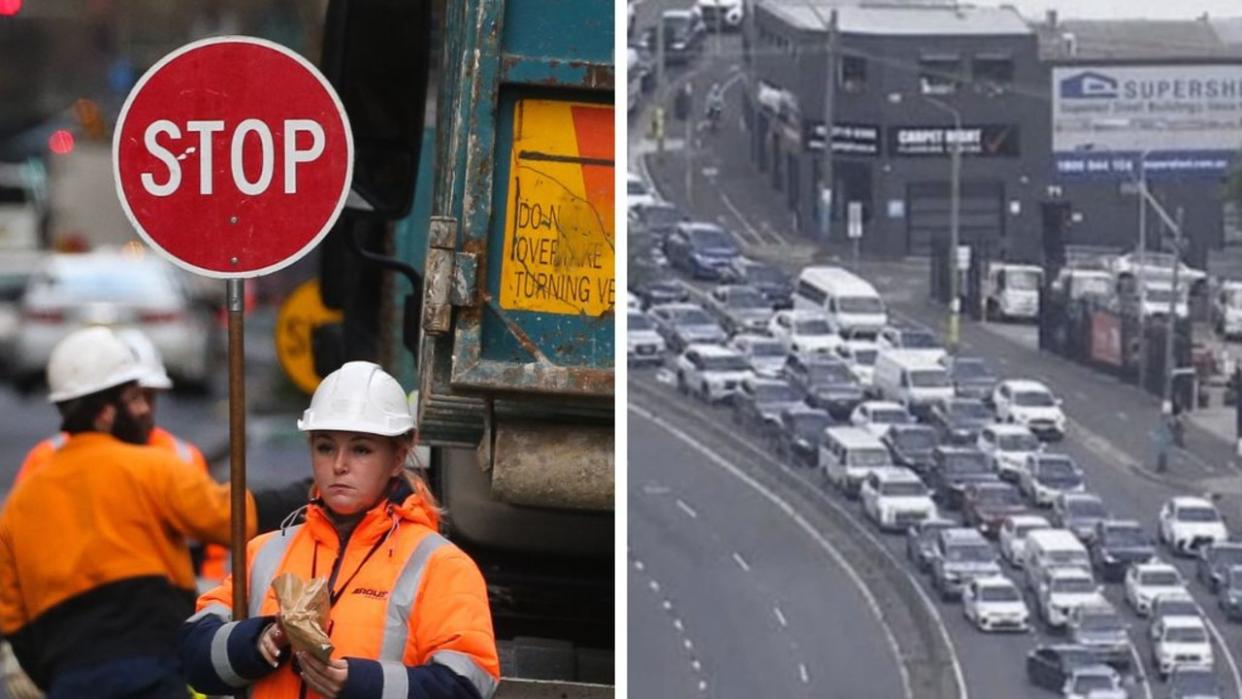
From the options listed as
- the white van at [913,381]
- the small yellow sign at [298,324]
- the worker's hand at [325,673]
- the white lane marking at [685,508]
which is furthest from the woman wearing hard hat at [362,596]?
the small yellow sign at [298,324]

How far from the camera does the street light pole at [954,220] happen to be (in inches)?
217

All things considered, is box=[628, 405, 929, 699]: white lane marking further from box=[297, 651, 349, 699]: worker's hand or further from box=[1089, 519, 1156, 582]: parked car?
box=[297, 651, 349, 699]: worker's hand

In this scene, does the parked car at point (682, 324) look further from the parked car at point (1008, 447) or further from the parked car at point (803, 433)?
the parked car at point (1008, 447)

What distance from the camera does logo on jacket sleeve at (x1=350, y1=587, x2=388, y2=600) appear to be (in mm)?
4398

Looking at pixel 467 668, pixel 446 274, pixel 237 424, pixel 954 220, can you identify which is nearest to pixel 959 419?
pixel 954 220

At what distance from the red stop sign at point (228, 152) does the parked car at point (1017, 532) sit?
5.16 ft

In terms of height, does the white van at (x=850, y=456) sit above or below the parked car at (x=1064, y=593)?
above

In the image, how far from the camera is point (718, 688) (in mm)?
5727

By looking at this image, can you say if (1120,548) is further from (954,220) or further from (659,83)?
(659,83)

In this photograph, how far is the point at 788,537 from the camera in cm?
584

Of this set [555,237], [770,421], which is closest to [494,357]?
[555,237]

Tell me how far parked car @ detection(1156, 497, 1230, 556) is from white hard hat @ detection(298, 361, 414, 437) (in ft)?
5.66

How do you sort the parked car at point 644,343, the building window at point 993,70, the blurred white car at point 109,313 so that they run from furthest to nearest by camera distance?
the blurred white car at point 109,313
the parked car at point 644,343
the building window at point 993,70

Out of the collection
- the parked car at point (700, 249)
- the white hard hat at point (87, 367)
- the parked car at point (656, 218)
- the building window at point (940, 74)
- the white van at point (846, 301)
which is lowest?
the white hard hat at point (87, 367)
